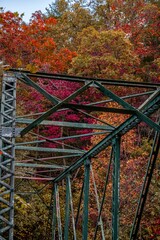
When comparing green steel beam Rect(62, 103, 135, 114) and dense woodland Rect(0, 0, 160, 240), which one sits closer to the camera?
green steel beam Rect(62, 103, 135, 114)

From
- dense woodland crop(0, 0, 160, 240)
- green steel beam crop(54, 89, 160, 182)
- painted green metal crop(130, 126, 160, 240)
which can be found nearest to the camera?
Result: green steel beam crop(54, 89, 160, 182)

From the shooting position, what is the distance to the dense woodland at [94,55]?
50.2 feet

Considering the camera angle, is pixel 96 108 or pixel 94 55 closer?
pixel 96 108

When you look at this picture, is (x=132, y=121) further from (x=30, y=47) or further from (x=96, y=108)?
(x=30, y=47)

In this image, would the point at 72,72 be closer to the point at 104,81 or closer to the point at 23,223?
the point at 23,223

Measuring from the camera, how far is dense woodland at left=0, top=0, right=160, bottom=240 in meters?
15.3

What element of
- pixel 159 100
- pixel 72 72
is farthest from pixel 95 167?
pixel 159 100

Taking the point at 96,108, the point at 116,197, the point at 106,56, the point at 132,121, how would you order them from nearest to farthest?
1. the point at 96,108
2. the point at 132,121
3. the point at 116,197
4. the point at 106,56

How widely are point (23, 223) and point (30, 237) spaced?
0.85m

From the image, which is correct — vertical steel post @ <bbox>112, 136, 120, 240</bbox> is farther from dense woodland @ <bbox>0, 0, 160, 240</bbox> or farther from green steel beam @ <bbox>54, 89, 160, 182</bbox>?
dense woodland @ <bbox>0, 0, 160, 240</bbox>

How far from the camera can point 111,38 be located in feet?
68.5

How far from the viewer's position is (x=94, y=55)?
69.9 feet

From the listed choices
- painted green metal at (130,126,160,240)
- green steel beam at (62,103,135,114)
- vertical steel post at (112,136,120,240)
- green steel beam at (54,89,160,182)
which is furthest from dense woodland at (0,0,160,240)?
green steel beam at (62,103,135,114)

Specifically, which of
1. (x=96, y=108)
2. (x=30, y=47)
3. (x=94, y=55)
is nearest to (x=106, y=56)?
(x=94, y=55)
